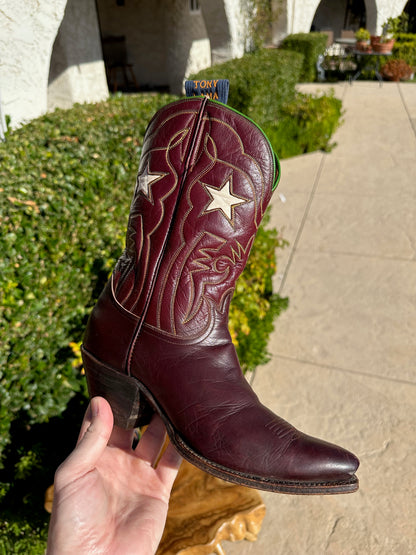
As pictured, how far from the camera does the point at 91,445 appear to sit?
134cm

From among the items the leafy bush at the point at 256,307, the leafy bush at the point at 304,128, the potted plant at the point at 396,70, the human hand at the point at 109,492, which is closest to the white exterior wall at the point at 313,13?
the potted plant at the point at 396,70

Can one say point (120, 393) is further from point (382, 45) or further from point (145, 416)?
point (382, 45)

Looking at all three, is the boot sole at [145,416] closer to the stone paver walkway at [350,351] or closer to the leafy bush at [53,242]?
the stone paver walkway at [350,351]

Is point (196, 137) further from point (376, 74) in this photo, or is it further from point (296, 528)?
point (376, 74)

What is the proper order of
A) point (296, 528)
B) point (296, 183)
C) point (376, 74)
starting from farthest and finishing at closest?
point (376, 74) → point (296, 183) → point (296, 528)

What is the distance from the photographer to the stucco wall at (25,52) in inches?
162

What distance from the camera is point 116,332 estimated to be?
4.76 ft

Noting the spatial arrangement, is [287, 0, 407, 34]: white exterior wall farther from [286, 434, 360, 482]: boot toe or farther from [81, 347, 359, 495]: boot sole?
[286, 434, 360, 482]: boot toe

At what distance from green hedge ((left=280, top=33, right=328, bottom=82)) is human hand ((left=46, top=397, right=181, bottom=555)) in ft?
38.9

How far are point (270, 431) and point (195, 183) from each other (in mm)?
831

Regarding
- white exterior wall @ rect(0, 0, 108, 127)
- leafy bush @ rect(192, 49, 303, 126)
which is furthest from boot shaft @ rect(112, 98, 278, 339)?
leafy bush @ rect(192, 49, 303, 126)

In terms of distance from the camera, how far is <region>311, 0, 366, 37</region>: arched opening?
63.4 feet

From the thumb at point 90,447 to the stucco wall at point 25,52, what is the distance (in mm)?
3515

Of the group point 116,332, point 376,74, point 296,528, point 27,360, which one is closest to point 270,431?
Result: point 116,332
